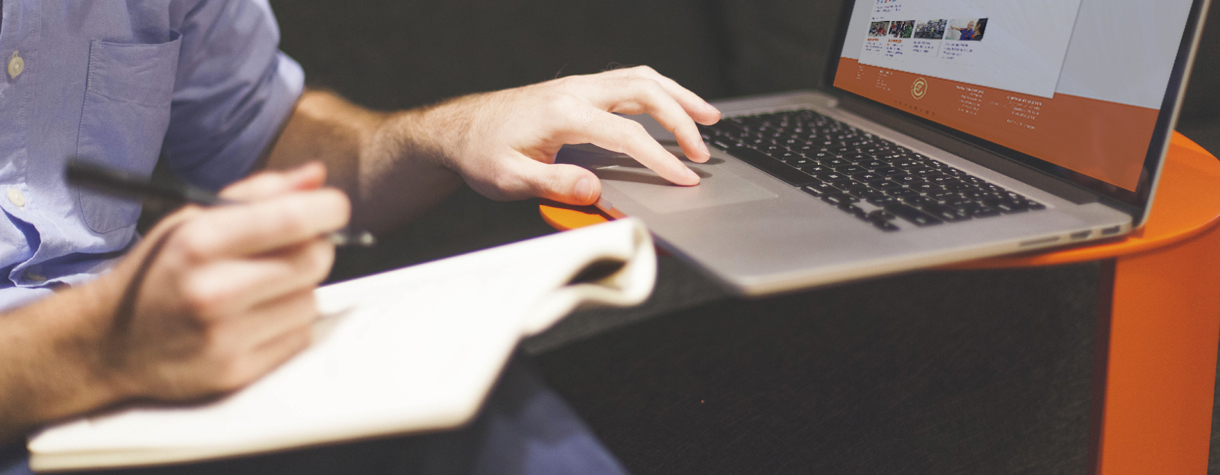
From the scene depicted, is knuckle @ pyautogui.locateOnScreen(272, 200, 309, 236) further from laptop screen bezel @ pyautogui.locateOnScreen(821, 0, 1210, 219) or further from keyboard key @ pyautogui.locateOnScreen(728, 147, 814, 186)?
laptop screen bezel @ pyautogui.locateOnScreen(821, 0, 1210, 219)

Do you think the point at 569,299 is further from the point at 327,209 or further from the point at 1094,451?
the point at 1094,451

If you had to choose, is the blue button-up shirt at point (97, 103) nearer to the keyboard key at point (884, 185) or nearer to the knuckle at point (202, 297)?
the knuckle at point (202, 297)

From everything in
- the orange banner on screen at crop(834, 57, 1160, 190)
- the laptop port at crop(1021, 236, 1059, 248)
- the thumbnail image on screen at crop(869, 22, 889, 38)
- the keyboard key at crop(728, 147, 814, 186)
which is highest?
the thumbnail image on screen at crop(869, 22, 889, 38)

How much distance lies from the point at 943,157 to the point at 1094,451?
0.28 meters

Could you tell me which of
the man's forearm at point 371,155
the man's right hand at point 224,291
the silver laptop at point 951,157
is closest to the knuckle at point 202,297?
the man's right hand at point 224,291

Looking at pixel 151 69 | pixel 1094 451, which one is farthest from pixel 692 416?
pixel 151 69

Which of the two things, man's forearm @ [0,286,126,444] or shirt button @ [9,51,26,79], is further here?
shirt button @ [9,51,26,79]

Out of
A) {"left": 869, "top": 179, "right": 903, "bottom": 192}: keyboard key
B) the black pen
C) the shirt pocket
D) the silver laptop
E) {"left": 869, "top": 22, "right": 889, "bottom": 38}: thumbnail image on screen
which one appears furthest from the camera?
{"left": 869, "top": 22, "right": 889, "bottom": 38}: thumbnail image on screen

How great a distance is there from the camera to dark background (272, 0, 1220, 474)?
60 cm

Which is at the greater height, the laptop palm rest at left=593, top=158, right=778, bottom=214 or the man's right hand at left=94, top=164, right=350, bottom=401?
the laptop palm rest at left=593, top=158, right=778, bottom=214

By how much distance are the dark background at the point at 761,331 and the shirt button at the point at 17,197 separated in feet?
1.74

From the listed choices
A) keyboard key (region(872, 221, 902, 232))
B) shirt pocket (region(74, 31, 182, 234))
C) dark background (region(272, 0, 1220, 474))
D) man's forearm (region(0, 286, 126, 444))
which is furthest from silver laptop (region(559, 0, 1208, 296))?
shirt pocket (region(74, 31, 182, 234))

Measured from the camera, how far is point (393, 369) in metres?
0.30

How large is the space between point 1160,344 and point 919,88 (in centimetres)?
32
